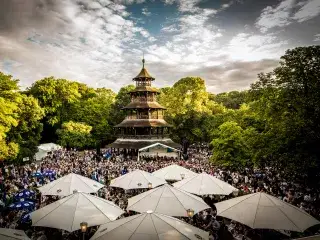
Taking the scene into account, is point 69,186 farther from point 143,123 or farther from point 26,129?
point 143,123

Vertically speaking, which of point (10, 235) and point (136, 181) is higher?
point (10, 235)

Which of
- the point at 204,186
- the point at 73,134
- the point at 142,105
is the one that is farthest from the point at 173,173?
the point at 73,134

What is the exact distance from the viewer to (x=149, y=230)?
22.6 feet

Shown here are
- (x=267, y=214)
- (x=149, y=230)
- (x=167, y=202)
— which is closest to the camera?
(x=149, y=230)

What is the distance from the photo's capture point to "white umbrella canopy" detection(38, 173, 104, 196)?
14297 mm

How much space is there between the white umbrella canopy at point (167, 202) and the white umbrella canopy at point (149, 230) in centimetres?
295

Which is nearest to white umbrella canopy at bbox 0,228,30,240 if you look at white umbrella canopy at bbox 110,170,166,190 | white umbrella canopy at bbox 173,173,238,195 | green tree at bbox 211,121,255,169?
white umbrella canopy at bbox 110,170,166,190

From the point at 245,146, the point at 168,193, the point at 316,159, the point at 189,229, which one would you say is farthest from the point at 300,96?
the point at 189,229

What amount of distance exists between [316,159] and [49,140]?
4973cm

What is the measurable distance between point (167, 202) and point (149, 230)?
400 cm

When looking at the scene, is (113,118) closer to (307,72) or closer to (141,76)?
(141,76)

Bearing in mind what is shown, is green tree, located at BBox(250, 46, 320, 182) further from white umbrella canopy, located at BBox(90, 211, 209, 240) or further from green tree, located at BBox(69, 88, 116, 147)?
green tree, located at BBox(69, 88, 116, 147)

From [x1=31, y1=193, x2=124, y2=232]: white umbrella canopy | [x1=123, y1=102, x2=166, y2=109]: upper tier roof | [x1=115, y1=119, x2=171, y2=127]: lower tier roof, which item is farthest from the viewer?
[x1=123, y1=102, x2=166, y2=109]: upper tier roof

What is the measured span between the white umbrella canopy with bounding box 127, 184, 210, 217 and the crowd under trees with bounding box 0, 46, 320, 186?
8.83m
